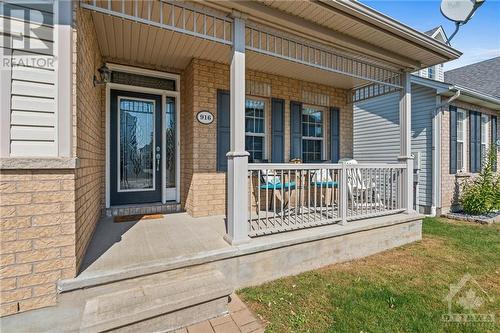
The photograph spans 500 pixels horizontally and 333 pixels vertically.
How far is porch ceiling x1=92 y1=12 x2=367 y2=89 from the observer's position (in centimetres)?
326

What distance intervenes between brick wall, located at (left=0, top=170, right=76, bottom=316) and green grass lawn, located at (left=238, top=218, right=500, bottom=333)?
1.67m

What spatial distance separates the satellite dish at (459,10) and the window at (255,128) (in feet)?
13.6

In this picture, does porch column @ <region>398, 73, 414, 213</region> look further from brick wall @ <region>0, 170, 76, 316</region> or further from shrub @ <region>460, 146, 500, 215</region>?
brick wall @ <region>0, 170, 76, 316</region>

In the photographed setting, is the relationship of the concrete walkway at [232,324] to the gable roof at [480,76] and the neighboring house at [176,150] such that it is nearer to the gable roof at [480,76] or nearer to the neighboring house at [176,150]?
the neighboring house at [176,150]

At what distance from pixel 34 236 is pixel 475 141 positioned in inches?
376

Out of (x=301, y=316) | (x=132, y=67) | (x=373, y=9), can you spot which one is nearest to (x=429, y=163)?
(x=373, y=9)

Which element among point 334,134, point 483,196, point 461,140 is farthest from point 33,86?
point 461,140

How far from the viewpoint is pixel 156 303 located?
200cm

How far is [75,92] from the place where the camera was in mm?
2094

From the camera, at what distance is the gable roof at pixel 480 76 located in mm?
9242

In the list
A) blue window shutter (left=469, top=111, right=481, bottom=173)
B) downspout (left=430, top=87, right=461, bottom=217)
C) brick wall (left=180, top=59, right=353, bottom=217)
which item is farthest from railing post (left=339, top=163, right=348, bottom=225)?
blue window shutter (left=469, top=111, right=481, bottom=173)

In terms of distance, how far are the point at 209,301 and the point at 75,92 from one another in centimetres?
207

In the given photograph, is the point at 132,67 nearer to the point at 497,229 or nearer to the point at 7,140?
the point at 7,140

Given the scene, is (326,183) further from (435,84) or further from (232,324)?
(435,84)
